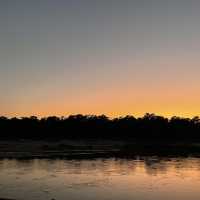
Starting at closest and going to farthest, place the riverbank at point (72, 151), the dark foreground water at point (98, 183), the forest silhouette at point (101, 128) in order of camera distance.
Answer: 1. the dark foreground water at point (98, 183)
2. the riverbank at point (72, 151)
3. the forest silhouette at point (101, 128)

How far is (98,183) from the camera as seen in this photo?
111 ft

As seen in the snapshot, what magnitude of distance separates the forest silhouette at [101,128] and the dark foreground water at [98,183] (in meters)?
76.0

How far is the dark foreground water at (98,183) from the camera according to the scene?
92.3 ft

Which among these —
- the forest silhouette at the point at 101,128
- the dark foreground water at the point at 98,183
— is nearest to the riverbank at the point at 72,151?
the dark foreground water at the point at 98,183

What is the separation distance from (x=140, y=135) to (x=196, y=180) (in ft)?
339

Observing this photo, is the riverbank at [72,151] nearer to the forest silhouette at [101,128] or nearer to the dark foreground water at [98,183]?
the dark foreground water at [98,183]

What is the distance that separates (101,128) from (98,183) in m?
107

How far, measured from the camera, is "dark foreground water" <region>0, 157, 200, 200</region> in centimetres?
2814

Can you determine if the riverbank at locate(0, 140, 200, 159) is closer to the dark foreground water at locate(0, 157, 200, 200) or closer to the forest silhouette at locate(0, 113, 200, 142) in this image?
the dark foreground water at locate(0, 157, 200, 200)

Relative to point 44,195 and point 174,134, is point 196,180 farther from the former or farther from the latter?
point 174,134

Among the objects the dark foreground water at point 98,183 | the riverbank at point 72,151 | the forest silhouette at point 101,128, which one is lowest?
the dark foreground water at point 98,183

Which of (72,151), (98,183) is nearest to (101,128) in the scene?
A: (72,151)

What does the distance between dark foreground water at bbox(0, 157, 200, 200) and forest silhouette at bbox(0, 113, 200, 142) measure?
249 feet

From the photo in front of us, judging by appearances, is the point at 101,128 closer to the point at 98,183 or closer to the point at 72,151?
the point at 72,151
